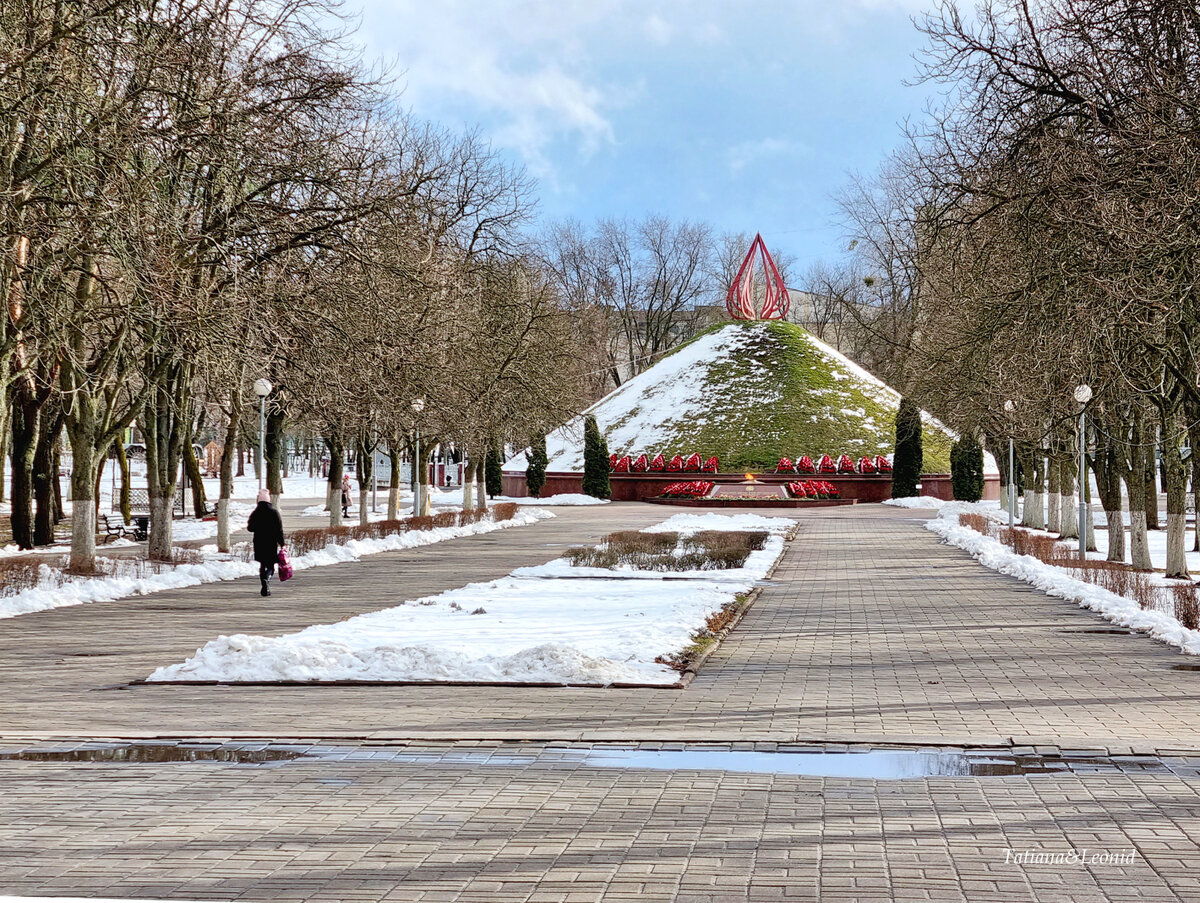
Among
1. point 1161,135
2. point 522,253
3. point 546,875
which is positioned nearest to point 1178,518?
point 1161,135

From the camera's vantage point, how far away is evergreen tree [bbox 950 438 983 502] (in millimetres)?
53312

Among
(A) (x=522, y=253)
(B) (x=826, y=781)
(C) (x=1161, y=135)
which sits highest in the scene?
(A) (x=522, y=253)

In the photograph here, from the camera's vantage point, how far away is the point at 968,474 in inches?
2106

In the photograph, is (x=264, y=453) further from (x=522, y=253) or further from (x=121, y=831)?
Result: (x=121, y=831)

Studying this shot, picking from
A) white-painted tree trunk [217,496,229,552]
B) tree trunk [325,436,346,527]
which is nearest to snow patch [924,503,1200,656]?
tree trunk [325,436,346,527]

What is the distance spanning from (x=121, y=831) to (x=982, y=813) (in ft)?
12.7

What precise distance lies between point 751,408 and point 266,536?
50.0 m

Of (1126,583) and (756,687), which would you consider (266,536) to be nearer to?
(756,687)

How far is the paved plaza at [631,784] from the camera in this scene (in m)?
4.79

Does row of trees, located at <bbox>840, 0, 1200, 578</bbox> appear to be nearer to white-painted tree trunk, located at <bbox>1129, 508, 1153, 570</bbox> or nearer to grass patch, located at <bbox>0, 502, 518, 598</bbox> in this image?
white-painted tree trunk, located at <bbox>1129, 508, 1153, 570</bbox>

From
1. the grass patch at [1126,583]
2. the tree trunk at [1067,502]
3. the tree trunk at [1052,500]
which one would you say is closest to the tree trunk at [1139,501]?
the grass patch at [1126,583]

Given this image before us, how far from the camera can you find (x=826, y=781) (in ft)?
21.0

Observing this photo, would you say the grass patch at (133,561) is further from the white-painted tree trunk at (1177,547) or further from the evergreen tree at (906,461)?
the evergreen tree at (906,461)

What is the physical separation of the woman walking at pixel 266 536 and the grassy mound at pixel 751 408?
40728 mm
